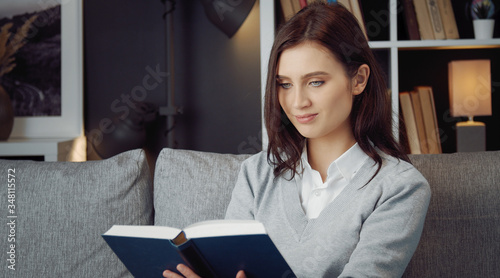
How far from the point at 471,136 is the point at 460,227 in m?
0.95

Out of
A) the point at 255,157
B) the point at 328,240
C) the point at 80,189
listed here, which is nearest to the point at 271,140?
the point at 255,157

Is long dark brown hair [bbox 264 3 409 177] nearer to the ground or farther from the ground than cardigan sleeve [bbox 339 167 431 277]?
farther from the ground

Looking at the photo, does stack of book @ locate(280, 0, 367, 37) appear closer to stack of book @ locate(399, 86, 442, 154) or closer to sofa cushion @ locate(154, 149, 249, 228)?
stack of book @ locate(399, 86, 442, 154)

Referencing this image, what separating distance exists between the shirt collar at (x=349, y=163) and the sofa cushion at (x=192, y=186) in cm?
34

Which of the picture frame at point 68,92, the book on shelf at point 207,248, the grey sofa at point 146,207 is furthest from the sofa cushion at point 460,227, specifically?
Result: the picture frame at point 68,92

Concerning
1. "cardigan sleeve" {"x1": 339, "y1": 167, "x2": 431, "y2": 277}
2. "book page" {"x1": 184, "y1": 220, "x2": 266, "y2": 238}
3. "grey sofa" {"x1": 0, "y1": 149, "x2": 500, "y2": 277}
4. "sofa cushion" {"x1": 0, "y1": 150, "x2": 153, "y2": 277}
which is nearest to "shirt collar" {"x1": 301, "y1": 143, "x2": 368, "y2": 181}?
"cardigan sleeve" {"x1": 339, "y1": 167, "x2": 431, "y2": 277}

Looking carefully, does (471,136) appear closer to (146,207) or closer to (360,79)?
(360,79)

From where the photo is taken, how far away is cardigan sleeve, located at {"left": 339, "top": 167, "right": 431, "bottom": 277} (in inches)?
39.1

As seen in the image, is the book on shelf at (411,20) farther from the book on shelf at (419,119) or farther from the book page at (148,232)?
the book page at (148,232)

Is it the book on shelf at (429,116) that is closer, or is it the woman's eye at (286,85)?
the woman's eye at (286,85)

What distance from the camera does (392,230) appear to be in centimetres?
102

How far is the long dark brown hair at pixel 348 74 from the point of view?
1147 mm

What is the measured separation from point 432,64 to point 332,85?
4.72 ft

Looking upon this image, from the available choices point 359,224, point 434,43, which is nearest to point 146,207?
point 359,224
